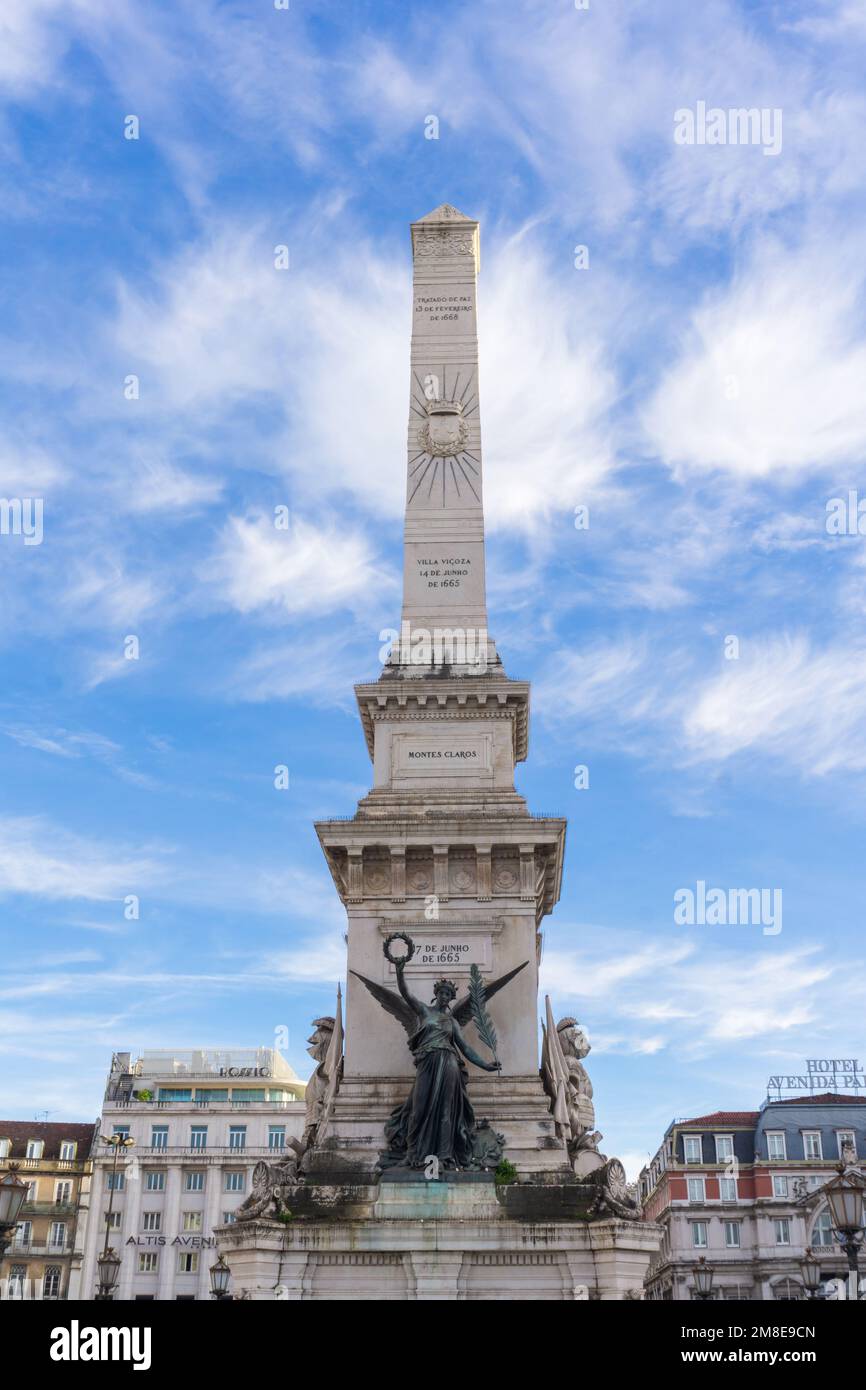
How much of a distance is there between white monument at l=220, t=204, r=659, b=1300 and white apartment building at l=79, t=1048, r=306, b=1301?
3968 cm

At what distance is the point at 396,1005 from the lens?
26.3 m

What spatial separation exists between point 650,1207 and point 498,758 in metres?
52.4

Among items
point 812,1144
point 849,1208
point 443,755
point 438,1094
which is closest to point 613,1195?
point 438,1094

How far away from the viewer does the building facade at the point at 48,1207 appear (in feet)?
204

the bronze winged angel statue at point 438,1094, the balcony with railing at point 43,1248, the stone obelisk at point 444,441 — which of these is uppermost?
the stone obelisk at point 444,441

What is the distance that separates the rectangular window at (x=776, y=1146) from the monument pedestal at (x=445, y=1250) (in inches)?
1672

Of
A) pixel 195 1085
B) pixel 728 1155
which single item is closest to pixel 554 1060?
pixel 728 1155

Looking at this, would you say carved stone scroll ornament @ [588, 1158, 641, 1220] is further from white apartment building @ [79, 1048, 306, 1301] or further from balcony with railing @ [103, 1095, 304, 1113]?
balcony with railing @ [103, 1095, 304, 1113]

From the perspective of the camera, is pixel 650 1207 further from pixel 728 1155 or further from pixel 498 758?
pixel 498 758

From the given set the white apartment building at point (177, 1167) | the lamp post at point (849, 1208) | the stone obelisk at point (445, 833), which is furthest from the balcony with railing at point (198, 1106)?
the lamp post at point (849, 1208)

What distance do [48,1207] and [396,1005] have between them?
4609 centimetres

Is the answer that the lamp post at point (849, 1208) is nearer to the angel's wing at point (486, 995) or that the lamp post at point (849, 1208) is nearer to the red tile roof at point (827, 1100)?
the angel's wing at point (486, 995)

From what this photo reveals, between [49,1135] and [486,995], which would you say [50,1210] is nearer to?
[49,1135]

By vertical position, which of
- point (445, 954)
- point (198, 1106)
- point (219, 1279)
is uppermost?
point (198, 1106)
